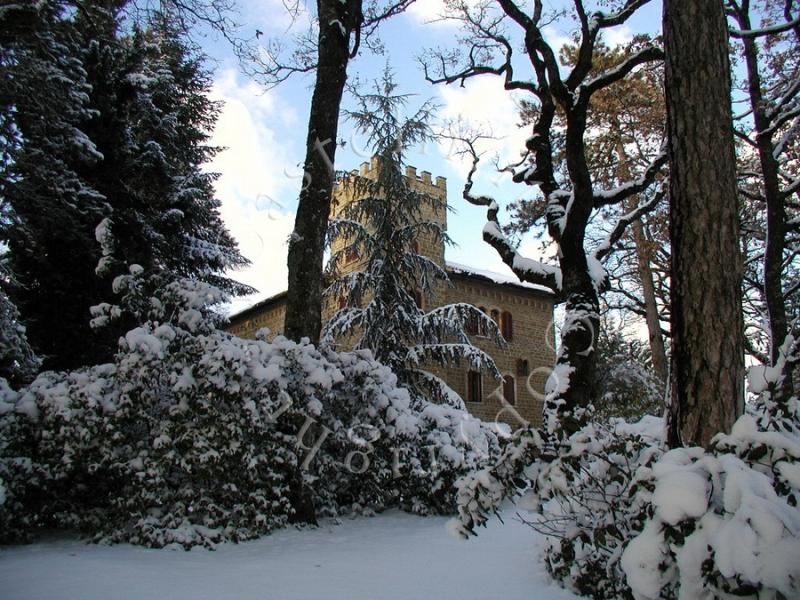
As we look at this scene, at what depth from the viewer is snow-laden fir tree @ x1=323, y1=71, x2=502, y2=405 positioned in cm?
1209

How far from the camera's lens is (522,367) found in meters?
26.2

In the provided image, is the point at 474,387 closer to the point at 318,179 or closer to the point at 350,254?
the point at 350,254

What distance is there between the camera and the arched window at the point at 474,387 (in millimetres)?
23266

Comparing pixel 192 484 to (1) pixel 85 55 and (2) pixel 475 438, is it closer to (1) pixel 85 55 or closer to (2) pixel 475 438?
(2) pixel 475 438

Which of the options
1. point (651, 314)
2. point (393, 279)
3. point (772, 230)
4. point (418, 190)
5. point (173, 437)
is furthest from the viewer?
point (418, 190)

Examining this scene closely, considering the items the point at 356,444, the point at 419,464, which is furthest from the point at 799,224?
the point at 356,444

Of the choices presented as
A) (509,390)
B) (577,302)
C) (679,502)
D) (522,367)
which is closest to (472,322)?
(577,302)

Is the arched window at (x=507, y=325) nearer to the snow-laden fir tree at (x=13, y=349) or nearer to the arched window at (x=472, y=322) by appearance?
the arched window at (x=472, y=322)

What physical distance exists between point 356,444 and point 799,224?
8030 millimetres

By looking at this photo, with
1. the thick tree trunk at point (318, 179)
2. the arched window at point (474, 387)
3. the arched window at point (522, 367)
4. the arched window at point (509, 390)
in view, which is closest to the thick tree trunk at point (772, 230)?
the thick tree trunk at point (318, 179)

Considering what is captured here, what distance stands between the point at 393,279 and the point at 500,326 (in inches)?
547

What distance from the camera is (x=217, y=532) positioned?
497cm

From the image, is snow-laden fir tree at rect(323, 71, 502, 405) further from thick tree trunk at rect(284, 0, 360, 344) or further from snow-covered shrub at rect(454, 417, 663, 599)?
snow-covered shrub at rect(454, 417, 663, 599)

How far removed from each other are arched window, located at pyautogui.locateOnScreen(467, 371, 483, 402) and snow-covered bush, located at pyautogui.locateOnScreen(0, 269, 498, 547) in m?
17.7
